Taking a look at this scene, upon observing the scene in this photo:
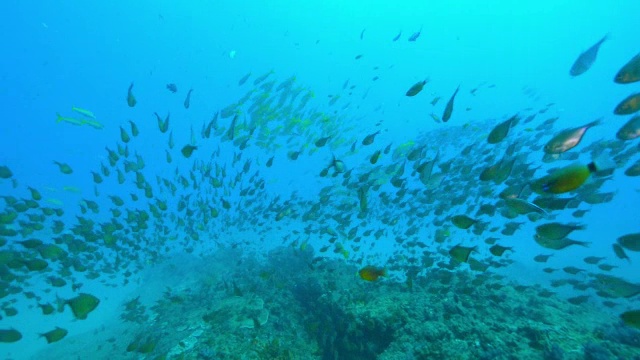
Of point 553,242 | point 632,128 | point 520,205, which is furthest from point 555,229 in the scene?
point 632,128

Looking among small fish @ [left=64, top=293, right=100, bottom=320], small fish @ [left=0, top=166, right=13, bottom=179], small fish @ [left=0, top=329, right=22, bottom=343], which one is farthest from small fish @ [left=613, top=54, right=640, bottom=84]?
small fish @ [left=0, top=166, right=13, bottom=179]

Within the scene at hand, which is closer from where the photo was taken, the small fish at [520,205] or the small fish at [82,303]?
the small fish at [520,205]

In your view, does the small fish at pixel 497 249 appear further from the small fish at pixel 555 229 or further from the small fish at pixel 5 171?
the small fish at pixel 5 171

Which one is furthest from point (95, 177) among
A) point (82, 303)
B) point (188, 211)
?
point (82, 303)

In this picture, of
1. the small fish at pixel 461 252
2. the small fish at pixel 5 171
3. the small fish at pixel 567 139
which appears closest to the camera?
the small fish at pixel 567 139

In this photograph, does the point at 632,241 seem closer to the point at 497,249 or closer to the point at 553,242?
the point at 553,242

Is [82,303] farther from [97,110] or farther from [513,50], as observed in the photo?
[513,50]

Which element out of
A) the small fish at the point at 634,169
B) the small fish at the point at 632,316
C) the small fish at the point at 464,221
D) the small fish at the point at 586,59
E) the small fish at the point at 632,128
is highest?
the small fish at the point at 586,59

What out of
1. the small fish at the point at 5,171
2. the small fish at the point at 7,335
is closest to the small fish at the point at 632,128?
the small fish at the point at 7,335

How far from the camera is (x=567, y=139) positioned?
3.83 m

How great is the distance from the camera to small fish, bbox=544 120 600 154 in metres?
3.75

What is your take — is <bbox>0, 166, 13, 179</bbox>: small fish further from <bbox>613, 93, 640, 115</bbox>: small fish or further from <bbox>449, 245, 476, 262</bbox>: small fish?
<bbox>613, 93, 640, 115</bbox>: small fish

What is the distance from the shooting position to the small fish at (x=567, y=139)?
375 cm

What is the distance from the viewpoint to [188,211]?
499 inches
